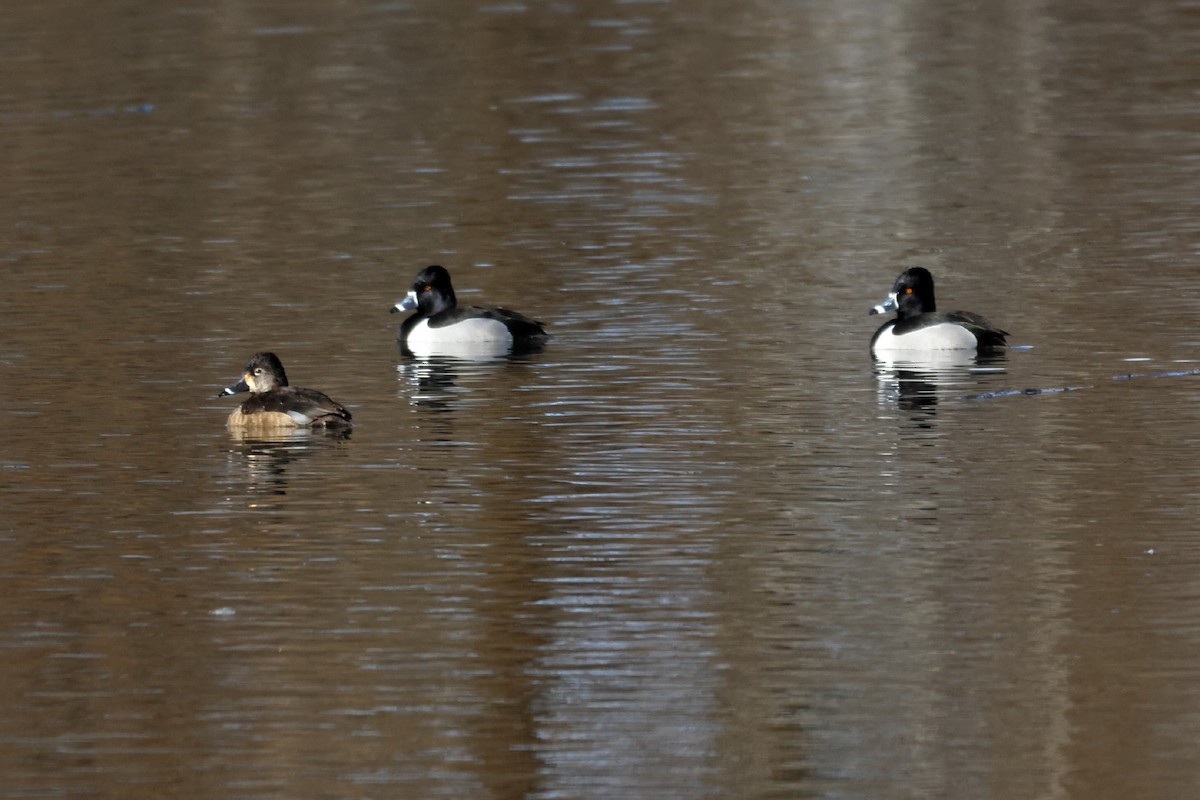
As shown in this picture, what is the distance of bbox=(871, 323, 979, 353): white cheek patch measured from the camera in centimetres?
1953

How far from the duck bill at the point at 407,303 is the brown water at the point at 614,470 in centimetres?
53

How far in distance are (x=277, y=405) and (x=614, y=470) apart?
284 centimetres

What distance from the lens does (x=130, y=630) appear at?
39.4 feet

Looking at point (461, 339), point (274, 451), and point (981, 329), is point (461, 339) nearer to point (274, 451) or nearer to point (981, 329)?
point (981, 329)

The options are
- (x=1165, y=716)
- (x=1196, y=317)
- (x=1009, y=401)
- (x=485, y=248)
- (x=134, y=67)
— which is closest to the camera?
(x=1165, y=716)

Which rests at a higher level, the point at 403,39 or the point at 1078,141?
the point at 403,39

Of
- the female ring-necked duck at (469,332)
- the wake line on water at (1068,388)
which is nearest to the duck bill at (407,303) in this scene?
the female ring-necked duck at (469,332)

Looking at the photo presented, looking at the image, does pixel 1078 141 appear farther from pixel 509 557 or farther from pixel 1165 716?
pixel 1165 716

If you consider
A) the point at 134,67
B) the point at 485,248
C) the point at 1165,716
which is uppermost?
the point at 134,67

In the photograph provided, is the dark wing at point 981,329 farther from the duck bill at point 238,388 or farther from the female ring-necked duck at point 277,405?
the duck bill at point 238,388

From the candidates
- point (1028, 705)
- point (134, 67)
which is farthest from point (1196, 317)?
point (134, 67)

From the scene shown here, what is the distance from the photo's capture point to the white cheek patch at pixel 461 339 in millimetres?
20703

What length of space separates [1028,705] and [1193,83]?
99.0 ft

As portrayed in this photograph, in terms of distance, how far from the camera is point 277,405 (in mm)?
17094
